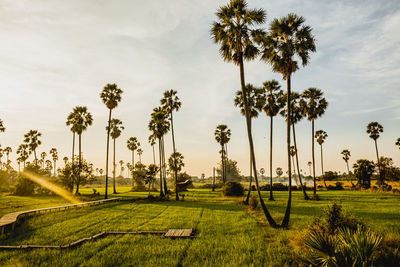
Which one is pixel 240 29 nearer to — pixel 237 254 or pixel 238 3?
pixel 238 3

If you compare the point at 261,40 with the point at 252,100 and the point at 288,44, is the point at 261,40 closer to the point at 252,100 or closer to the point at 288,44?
the point at 288,44

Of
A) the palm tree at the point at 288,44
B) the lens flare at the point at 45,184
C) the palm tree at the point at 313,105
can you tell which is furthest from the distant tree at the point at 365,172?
the lens flare at the point at 45,184

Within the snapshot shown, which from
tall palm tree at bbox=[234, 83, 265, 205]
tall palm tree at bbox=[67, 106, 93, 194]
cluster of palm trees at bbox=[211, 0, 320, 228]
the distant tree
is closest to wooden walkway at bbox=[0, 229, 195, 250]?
cluster of palm trees at bbox=[211, 0, 320, 228]

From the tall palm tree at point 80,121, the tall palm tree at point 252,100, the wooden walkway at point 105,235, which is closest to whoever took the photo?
the wooden walkway at point 105,235

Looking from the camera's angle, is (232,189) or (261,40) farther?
(232,189)

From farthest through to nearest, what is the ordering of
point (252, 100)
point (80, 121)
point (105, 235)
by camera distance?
point (80, 121), point (252, 100), point (105, 235)

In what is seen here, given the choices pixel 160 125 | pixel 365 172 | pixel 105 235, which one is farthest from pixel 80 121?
pixel 365 172

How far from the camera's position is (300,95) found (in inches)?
1510

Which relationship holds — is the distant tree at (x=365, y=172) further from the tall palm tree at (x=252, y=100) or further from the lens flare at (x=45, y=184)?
the lens flare at (x=45, y=184)

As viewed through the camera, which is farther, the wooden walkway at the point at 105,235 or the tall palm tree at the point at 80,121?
the tall palm tree at the point at 80,121

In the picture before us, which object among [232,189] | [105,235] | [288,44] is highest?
[288,44]

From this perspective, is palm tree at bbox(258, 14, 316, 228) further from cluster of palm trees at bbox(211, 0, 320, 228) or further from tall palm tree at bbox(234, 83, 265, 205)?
tall palm tree at bbox(234, 83, 265, 205)

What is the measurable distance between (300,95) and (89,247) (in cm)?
3773

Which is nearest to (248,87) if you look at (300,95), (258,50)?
(300,95)
